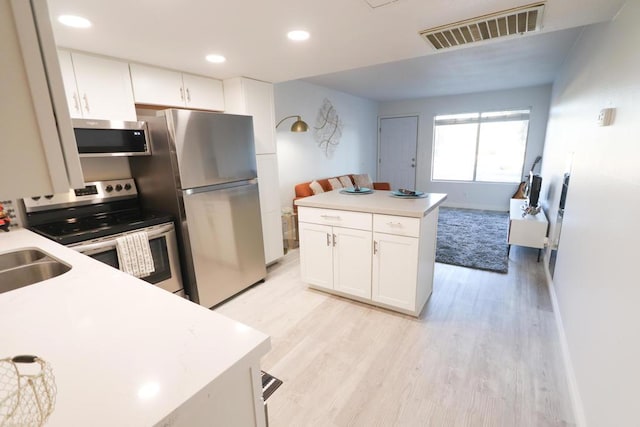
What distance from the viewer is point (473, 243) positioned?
4.03m

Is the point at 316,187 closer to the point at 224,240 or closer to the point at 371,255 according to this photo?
the point at 224,240

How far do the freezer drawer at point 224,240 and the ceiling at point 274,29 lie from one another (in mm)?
1076

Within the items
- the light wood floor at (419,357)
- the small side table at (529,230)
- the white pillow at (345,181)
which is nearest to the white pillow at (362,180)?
the white pillow at (345,181)

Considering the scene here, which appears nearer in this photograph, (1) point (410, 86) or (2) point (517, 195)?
(1) point (410, 86)

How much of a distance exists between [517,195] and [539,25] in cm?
441

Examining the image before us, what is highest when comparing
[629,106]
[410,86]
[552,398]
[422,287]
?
[410,86]

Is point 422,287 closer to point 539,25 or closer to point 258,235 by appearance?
point 258,235

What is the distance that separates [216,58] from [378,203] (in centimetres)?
176

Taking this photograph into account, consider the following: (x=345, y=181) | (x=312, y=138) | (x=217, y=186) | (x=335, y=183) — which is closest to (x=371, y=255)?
(x=217, y=186)

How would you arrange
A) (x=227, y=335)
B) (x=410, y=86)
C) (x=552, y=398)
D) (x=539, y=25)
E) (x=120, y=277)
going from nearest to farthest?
(x=227, y=335), (x=120, y=277), (x=552, y=398), (x=539, y=25), (x=410, y=86)

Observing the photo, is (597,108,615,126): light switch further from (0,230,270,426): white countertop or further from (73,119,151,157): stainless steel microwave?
(73,119,151,157): stainless steel microwave

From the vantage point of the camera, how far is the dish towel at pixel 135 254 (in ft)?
6.43

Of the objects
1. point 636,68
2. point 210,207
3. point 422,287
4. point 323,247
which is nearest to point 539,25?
point 636,68

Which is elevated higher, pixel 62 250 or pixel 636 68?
pixel 636 68
